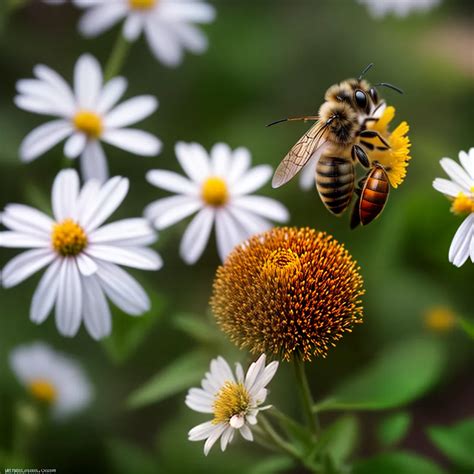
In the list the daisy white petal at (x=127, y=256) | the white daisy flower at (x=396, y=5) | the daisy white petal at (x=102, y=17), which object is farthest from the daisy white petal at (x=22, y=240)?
the white daisy flower at (x=396, y=5)

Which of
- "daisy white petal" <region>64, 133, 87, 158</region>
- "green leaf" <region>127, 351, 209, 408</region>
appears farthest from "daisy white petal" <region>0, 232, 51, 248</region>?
"green leaf" <region>127, 351, 209, 408</region>

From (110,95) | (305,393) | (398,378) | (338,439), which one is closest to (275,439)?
(305,393)

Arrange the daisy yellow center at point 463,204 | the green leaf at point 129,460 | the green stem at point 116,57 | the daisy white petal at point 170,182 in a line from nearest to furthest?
the daisy yellow center at point 463,204
the daisy white petal at point 170,182
the green leaf at point 129,460
the green stem at point 116,57

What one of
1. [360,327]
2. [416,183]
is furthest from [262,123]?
[360,327]

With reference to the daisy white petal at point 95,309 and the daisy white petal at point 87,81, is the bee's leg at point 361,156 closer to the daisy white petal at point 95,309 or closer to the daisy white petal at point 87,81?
the daisy white petal at point 95,309

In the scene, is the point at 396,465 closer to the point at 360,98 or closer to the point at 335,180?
the point at 335,180

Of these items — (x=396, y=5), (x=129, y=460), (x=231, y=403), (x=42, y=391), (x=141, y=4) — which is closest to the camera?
(x=231, y=403)

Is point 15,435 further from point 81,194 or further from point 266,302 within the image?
point 266,302

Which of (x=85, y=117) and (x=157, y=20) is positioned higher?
(x=157, y=20)
